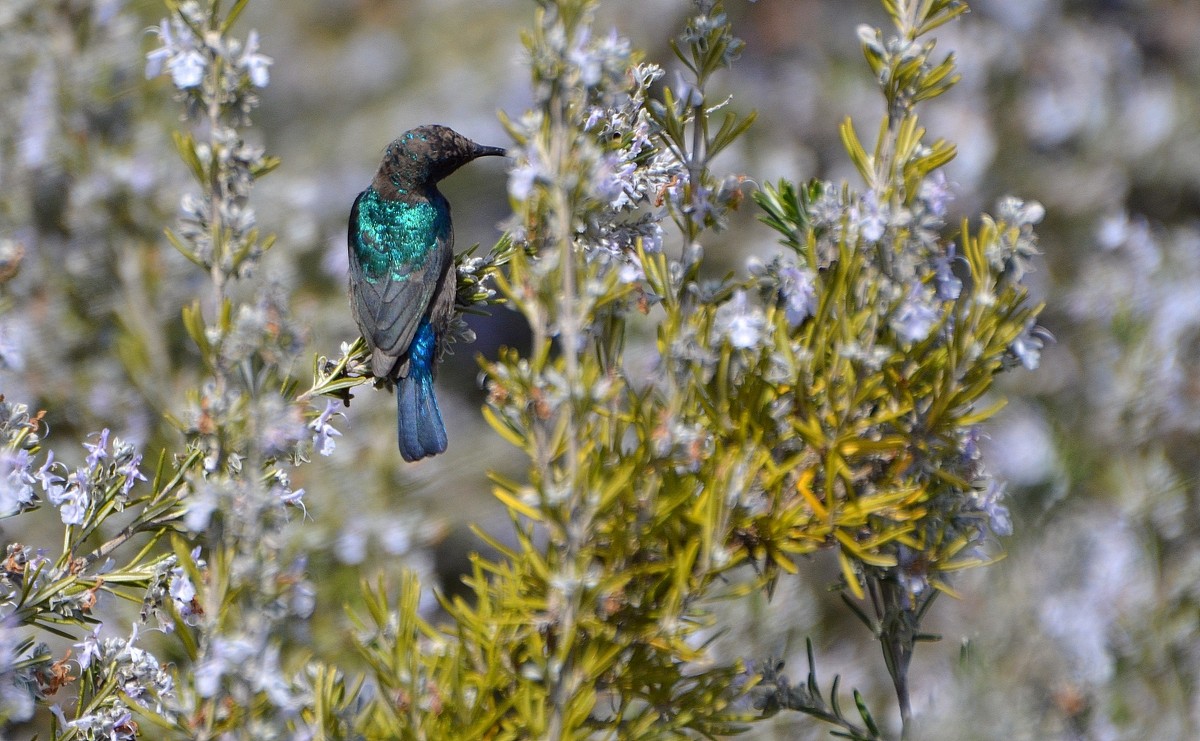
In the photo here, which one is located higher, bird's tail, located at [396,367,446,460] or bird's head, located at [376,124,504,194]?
bird's head, located at [376,124,504,194]

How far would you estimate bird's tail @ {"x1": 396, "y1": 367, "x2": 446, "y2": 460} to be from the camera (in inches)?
97.0

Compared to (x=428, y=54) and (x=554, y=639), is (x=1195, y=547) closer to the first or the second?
(x=554, y=639)

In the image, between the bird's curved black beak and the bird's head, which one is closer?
the bird's curved black beak

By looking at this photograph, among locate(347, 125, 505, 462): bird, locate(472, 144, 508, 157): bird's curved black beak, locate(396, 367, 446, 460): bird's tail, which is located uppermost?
locate(472, 144, 508, 157): bird's curved black beak

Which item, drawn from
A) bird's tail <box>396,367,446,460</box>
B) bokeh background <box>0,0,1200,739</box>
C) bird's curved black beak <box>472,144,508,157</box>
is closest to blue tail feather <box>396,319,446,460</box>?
bird's tail <box>396,367,446,460</box>

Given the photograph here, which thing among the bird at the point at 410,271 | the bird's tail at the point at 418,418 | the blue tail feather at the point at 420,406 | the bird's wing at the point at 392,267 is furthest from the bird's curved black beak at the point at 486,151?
the bird's tail at the point at 418,418

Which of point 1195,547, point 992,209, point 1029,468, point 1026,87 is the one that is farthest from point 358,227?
point 1026,87

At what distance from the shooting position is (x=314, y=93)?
23.2 feet

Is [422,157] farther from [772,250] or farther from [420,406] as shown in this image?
[772,250]

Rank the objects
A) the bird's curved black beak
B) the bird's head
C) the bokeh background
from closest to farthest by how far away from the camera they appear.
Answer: the bokeh background
the bird's curved black beak
the bird's head

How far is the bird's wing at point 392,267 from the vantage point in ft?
8.22

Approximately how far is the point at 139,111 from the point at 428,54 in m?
4.52

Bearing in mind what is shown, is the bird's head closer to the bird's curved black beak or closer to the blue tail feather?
the bird's curved black beak

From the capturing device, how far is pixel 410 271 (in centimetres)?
271
